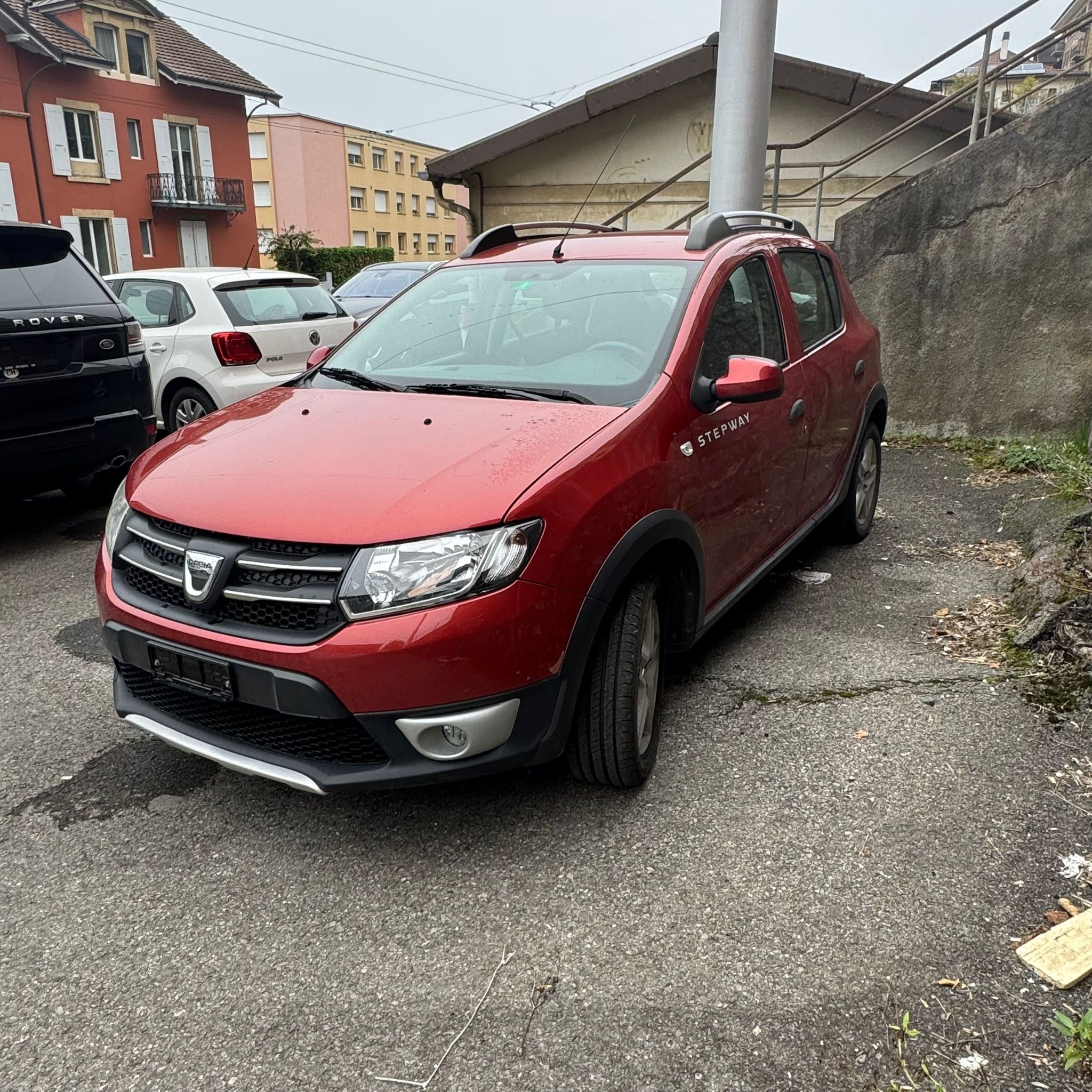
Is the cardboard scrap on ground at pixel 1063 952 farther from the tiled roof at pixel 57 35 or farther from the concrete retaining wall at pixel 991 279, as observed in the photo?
the tiled roof at pixel 57 35

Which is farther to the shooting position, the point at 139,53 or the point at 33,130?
the point at 139,53

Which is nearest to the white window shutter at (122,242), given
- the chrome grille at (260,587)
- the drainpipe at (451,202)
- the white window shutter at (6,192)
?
the white window shutter at (6,192)

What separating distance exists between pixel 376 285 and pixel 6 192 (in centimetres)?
2033

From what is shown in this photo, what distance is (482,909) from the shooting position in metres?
2.54

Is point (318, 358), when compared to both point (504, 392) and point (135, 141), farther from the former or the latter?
point (135, 141)

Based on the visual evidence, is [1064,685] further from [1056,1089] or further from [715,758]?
[1056,1089]

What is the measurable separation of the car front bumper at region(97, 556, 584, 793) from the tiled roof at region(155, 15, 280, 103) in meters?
36.6

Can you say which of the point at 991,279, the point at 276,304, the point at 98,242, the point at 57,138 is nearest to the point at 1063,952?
the point at 991,279

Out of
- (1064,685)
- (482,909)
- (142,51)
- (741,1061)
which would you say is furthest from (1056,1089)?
(142,51)

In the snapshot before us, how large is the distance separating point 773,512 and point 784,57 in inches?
380

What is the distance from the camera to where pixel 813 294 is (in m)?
4.61

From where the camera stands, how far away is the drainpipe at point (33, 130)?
28.5 metres

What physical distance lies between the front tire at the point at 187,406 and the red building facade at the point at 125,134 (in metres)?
24.2

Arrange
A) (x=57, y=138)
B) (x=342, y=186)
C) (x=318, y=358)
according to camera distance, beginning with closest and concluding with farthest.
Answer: (x=318, y=358) → (x=57, y=138) → (x=342, y=186)
